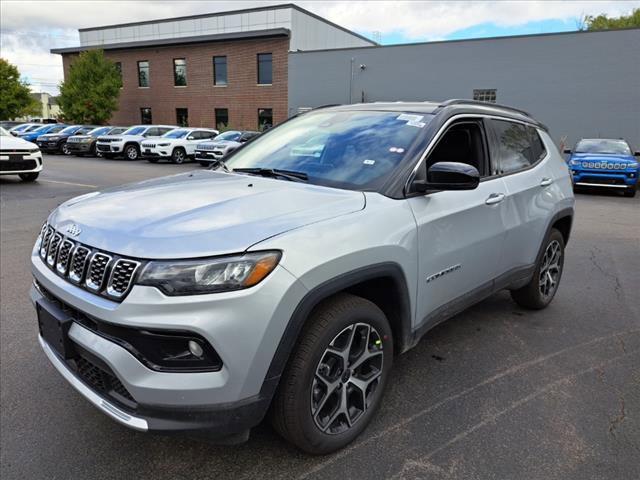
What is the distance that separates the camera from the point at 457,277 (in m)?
3.14

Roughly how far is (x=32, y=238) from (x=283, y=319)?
6.44 meters

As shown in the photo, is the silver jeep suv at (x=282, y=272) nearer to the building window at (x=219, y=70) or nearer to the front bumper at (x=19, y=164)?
the front bumper at (x=19, y=164)

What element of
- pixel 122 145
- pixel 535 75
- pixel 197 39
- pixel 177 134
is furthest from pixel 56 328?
pixel 197 39

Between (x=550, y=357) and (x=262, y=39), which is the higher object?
(x=262, y=39)

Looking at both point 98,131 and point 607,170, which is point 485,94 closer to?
point 607,170

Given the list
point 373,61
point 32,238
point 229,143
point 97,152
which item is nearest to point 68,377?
point 32,238

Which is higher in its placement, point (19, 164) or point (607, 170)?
point (19, 164)

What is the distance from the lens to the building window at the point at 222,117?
36.5 metres

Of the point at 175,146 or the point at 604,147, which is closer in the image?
the point at 604,147

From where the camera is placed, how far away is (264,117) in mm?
34656

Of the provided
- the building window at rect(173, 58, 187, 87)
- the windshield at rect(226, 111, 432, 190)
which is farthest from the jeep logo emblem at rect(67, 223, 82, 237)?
the building window at rect(173, 58, 187, 87)

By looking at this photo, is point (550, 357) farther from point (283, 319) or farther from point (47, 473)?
point (47, 473)

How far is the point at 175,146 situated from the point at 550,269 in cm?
1993

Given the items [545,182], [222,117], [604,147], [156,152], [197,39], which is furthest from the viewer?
[222,117]
